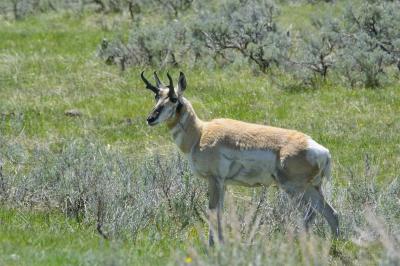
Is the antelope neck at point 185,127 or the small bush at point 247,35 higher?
the antelope neck at point 185,127

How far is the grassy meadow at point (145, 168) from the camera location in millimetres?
7406

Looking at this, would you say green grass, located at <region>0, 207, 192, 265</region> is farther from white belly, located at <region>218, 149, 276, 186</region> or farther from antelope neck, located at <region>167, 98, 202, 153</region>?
antelope neck, located at <region>167, 98, 202, 153</region>

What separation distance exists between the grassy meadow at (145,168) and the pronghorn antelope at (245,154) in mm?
282

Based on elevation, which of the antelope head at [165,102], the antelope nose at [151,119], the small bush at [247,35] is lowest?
the small bush at [247,35]

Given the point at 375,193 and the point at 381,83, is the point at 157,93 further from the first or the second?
the point at 381,83

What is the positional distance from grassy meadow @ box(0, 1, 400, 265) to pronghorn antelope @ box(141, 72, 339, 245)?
0.93 ft

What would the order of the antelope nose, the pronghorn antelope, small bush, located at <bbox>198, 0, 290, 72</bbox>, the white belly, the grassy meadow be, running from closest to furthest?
the grassy meadow → the pronghorn antelope → the white belly → the antelope nose → small bush, located at <bbox>198, 0, 290, 72</bbox>

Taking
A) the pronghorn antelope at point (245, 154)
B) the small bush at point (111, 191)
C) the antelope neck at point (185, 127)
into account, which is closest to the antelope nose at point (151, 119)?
the pronghorn antelope at point (245, 154)

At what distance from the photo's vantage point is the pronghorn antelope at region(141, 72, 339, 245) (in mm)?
9453

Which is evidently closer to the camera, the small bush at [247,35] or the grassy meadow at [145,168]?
the grassy meadow at [145,168]

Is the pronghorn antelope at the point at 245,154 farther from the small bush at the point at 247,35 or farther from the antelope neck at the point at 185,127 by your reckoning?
the small bush at the point at 247,35

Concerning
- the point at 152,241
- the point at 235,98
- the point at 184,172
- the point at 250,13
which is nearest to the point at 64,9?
the point at 250,13

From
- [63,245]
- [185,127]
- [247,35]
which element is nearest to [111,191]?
[185,127]

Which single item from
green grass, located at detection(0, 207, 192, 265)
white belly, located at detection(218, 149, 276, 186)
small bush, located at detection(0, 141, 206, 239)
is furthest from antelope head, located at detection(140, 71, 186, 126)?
green grass, located at detection(0, 207, 192, 265)
